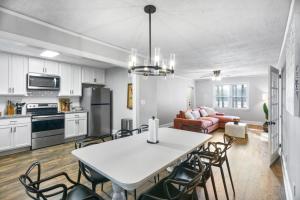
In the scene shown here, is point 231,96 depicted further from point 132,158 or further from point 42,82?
point 42,82

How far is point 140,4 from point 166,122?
5739mm

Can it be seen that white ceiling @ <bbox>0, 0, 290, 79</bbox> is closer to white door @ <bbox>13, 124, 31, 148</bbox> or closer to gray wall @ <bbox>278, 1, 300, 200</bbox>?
gray wall @ <bbox>278, 1, 300, 200</bbox>

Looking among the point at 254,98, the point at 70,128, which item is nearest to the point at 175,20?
the point at 70,128

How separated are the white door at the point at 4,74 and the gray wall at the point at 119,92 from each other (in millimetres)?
2899

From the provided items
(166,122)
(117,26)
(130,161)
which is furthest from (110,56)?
(166,122)

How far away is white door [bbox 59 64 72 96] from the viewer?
4926mm

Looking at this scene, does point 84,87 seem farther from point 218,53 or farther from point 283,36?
point 283,36

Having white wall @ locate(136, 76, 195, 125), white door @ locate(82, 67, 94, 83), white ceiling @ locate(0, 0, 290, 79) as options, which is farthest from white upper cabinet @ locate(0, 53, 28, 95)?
white wall @ locate(136, 76, 195, 125)

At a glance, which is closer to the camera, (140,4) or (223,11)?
(140,4)

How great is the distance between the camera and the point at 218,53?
4.05 meters

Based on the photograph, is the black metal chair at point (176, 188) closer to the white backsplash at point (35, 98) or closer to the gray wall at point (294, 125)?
the gray wall at point (294, 125)

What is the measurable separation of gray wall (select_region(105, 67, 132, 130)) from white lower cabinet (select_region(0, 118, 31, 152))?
8.40 feet

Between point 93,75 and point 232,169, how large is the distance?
5.04 metres

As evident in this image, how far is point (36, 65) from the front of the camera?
173 inches
